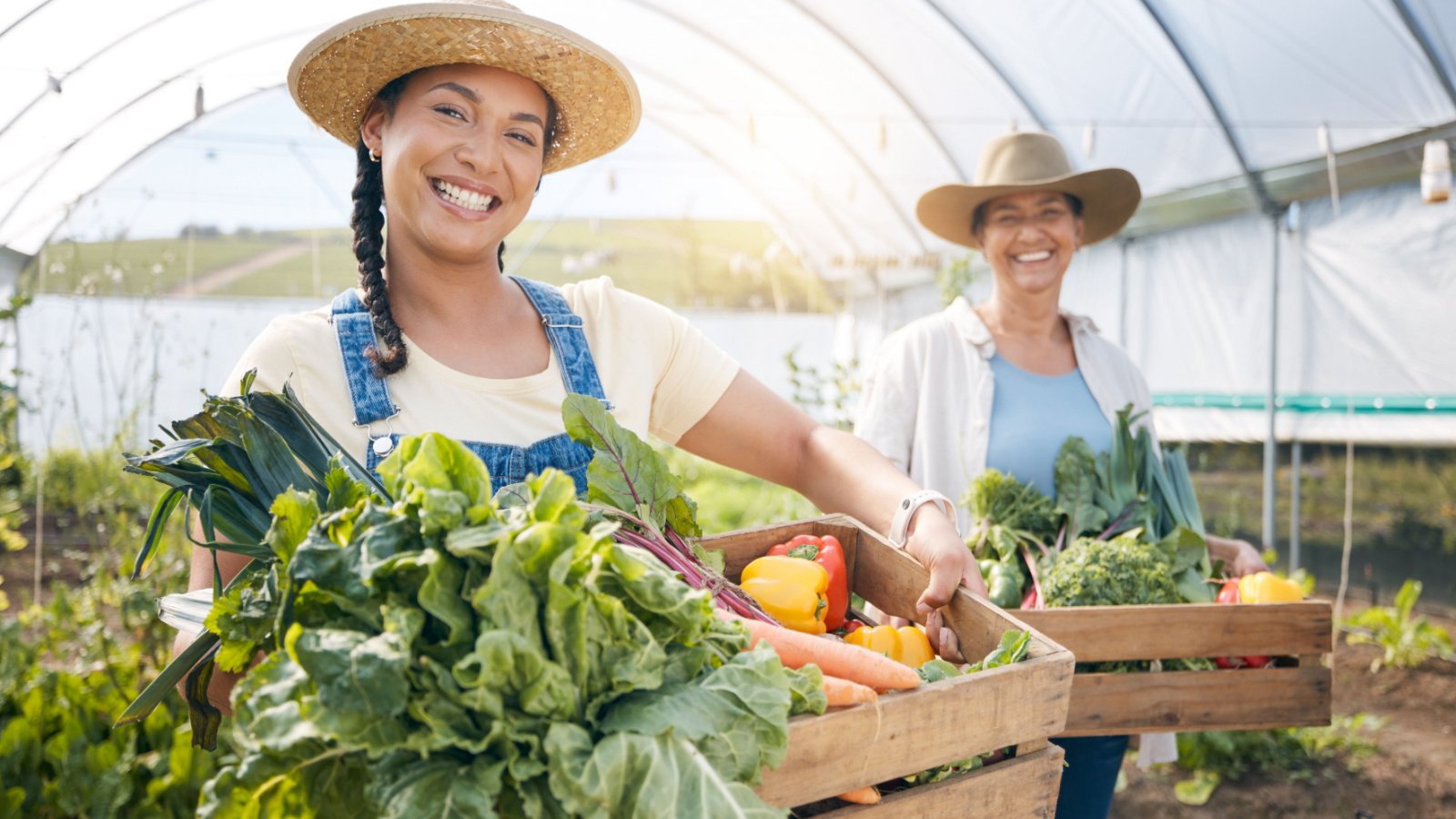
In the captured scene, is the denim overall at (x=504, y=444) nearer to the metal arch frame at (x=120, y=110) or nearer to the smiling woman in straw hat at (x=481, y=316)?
the smiling woman in straw hat at (x=481, y=316)

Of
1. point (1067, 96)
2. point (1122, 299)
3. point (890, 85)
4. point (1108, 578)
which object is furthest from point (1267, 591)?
point (890, 85)

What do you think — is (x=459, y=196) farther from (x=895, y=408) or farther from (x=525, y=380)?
(x=895, y=408)

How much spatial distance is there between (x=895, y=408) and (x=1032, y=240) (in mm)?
738

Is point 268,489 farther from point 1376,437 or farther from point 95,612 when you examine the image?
point 1376,437

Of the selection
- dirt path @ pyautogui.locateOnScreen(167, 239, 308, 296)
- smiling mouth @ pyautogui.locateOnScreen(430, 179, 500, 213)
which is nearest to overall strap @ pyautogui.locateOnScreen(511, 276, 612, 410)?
smiling mouth @ pyautogui.locateOnScreen(430, 179, 500, 213)

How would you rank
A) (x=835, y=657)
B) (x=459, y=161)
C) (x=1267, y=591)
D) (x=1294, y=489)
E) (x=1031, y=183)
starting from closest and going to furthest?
1. (x=835, y=657)
2. (x=459, y=161)
3. (x=1267, y=591)
4. (x=1031, y=183)
5. (x=1294, y=489)

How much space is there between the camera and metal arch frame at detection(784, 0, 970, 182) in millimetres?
7844

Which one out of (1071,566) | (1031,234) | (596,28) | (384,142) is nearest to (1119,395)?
(1031,234)

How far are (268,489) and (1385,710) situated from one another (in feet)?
18.5

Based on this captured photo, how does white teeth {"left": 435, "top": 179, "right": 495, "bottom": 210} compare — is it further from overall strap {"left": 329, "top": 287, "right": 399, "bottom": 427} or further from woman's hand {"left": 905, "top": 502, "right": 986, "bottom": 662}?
woman's hand {"left": 905, "top": 502, "right": 986, "bottom": 662}

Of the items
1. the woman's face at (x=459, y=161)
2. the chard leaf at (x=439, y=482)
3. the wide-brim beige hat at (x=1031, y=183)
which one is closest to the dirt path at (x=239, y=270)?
the wide-brim beige hat at (x=1031, y=183)

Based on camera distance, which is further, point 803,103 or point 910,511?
point 803,103

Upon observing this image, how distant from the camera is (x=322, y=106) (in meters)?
2.10

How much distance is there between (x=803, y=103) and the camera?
30.0ft
